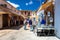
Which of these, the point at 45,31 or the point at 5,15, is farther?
the point at 5,15

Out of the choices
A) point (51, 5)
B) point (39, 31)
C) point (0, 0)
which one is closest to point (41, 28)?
point (39, 31)

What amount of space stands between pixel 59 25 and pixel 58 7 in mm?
1663

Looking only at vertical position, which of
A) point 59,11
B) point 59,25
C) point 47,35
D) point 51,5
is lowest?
point 47,35

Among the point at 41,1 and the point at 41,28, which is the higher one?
the point at 41,1

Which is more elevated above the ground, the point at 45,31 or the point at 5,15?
the point at 5,15

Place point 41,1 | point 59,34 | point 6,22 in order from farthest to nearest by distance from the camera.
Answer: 1. point 6,22
2. point 41,1
3. point 59,34

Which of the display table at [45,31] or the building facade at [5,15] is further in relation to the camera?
the building facade at [5,15]

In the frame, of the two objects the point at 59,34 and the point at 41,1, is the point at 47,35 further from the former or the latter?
the point at 41,1

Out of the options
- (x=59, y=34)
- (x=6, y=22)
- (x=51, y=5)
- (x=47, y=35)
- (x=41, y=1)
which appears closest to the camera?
(x=59, y=34)

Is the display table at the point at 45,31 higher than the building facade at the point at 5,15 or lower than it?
lower

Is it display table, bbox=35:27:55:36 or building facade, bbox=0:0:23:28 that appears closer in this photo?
display table, bbox=35:27:55:36

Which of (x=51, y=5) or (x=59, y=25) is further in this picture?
(x=51, y=5)

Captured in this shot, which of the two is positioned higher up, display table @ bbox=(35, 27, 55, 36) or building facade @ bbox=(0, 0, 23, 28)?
building facade @ bbox=(0, 0, 23, 28)

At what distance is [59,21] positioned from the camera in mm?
13125
